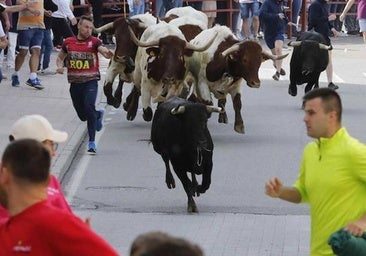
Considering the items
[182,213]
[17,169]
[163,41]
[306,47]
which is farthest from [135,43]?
[17,169]

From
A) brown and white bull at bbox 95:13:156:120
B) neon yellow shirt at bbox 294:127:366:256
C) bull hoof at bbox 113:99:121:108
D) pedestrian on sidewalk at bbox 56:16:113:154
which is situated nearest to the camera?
neon yellow shirt at bbox 294:127:366:256

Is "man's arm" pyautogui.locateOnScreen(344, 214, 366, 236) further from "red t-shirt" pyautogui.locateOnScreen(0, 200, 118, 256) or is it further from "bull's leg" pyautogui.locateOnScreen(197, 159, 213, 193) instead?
"bull's leg" pyautogui.locateOnScreen(197, 159, 213, 193)

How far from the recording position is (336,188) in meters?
7.03

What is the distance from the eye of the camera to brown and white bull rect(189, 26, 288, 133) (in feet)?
56.6

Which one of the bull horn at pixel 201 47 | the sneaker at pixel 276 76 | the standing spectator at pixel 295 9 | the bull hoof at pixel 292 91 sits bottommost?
the standing spectator at pixel 295 9

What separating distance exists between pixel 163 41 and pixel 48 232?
38.6ft

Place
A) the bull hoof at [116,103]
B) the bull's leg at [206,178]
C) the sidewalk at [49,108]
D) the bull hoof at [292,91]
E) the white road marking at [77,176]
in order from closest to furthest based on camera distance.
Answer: the bull's leg at [206,178] < the white road marking at [77,176] < the sidewalk at [49,108] < the bull hoof at [116,103] < the bull hoof at [292,91]

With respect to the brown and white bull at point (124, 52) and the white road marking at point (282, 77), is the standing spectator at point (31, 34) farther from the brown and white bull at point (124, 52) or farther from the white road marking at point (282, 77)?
the white road marking at point (282, 77)

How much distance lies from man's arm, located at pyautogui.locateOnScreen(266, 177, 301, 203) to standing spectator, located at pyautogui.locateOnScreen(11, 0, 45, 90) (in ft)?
49.7

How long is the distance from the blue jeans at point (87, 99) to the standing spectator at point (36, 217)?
10.3m

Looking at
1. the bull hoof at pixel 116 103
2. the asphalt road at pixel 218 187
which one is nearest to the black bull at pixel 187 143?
the asphalt road at pixel 218 187

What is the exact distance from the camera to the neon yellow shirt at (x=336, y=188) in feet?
23.1

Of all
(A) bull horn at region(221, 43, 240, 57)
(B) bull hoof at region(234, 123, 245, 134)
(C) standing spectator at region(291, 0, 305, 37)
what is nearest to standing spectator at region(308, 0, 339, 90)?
(B) bull hoof at region(234, 123, 245, 134)

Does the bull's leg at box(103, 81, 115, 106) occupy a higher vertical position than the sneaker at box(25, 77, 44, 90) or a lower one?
higher
